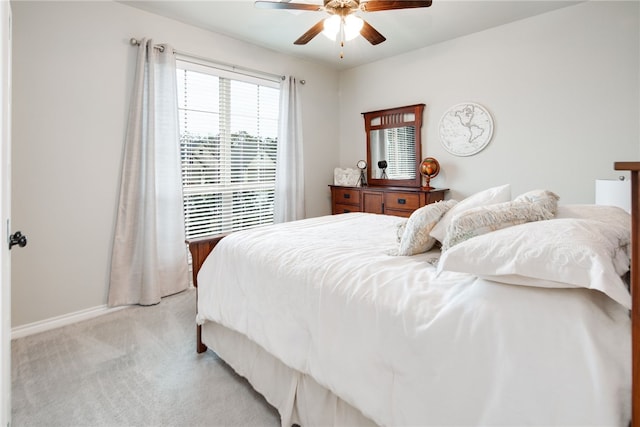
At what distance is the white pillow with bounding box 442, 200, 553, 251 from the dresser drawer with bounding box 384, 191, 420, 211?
7.98ft

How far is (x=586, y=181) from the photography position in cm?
307

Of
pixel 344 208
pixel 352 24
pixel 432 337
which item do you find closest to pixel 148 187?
pixel 352 24

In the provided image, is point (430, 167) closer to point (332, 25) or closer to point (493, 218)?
point (332, 25)

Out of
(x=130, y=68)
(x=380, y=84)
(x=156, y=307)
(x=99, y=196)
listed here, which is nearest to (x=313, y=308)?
(x=156, y=307)

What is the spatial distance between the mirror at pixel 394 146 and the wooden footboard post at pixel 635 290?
3.48 metres

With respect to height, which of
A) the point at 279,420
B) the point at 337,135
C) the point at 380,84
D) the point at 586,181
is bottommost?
the point at 279,420

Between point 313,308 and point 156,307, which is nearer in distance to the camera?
point 313,308

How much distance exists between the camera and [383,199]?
4.09m

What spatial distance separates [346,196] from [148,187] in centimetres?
239

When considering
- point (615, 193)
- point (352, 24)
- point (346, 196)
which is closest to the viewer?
point (615, 193)

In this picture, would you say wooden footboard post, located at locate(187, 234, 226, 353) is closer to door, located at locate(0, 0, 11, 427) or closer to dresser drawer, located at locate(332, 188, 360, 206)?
door, located at locate(0, 0, 11, 427)

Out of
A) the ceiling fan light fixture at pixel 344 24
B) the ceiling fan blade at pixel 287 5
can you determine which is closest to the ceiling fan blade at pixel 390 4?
the ceiling fan light fixture at pixel 344 24

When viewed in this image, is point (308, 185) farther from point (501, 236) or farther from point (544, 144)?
point (501, 236)

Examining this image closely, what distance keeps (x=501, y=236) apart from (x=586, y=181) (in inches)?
109
